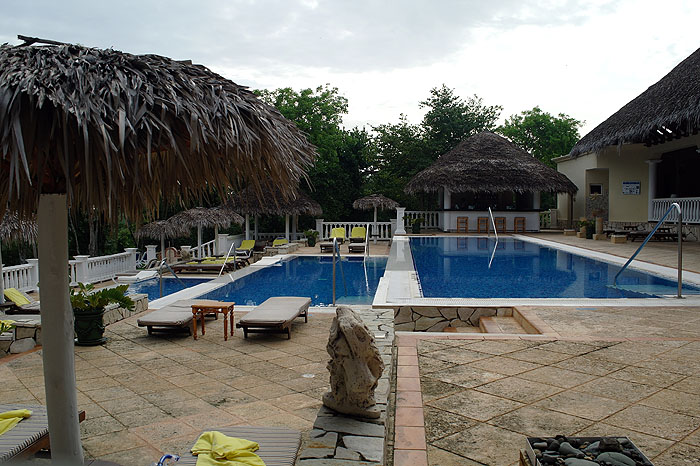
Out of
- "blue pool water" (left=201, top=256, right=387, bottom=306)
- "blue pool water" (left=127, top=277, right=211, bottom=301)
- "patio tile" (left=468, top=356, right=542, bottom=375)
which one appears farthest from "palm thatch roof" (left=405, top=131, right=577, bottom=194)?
"patio tile" (left=468, top=356, right=542, bottom=375)

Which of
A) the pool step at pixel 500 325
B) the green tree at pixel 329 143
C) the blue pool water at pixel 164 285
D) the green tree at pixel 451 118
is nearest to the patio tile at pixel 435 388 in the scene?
the pool step at pixel 500 325

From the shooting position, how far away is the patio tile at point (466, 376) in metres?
3.89

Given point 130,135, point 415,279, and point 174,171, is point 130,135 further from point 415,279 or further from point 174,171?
point 415,279

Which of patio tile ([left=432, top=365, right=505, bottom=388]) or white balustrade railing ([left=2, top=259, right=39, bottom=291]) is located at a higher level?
white balustrade railing ([left=2, top=259, right=39, bottom=291])

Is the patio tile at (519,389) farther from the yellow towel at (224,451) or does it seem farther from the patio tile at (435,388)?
the yellow towel at (224,451)

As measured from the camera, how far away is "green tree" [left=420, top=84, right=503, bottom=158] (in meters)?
26.6

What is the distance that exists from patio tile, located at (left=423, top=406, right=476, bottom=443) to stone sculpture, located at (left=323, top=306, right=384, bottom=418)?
529 millimetres

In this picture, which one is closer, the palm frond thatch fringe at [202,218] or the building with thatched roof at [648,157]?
the building with thatched roof at [648,157]

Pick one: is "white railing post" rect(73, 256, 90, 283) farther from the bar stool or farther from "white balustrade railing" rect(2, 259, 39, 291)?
the bar stool

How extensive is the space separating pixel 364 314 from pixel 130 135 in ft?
12.9

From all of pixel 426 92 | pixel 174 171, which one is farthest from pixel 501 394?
pixel 426 92

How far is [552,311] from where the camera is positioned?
6500 mm

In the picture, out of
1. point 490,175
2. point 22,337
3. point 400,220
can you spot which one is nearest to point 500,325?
point 22,337

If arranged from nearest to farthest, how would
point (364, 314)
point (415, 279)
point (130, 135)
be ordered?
point (130, 135) < point (364, 314) < point (415, 279)
